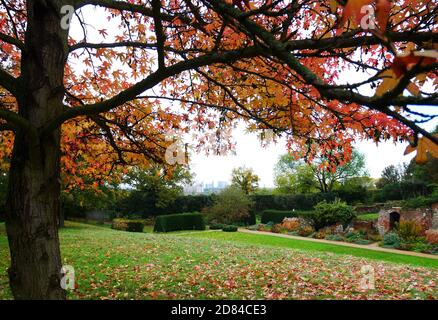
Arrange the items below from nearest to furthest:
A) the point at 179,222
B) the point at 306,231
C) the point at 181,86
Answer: the point at 181,86, the point at 306,231, the point at 179,222

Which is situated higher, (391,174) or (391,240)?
(391,174)

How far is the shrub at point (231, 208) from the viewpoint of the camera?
27922 mm

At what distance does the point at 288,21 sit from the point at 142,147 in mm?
3220

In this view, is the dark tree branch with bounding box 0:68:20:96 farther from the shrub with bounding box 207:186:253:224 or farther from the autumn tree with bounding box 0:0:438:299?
the shrub with bounding box 207:186:253:224

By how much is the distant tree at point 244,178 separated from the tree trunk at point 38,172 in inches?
1585

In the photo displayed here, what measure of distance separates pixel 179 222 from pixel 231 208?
14.1ft

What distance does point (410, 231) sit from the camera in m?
15.3

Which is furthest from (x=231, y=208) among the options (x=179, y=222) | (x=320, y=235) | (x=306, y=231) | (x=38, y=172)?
(x=38, y=172)

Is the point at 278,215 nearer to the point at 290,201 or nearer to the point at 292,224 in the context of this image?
the point at 292,224

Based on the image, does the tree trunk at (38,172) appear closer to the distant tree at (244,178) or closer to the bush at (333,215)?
the bush at (333,215)

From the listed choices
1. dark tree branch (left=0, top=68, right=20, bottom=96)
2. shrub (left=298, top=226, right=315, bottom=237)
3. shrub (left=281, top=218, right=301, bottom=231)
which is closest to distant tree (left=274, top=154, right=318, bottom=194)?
shrub (left=281, top=218, right=301, bottom=231)
